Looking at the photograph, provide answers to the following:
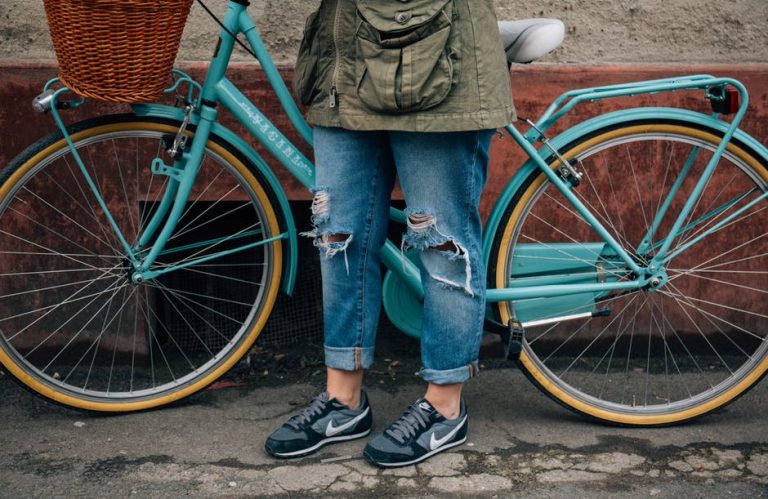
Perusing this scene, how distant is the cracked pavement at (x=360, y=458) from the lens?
2.69 metres

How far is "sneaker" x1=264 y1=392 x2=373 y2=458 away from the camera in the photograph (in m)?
2.86

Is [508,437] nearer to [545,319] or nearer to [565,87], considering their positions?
[545,319]

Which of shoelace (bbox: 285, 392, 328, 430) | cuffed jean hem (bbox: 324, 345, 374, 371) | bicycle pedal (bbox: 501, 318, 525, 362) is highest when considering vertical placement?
bicycle pedal (bbox: 501, 318, 525, 362)

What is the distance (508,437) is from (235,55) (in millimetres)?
1626

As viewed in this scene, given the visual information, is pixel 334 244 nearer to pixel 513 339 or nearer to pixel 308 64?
pixel 308 64

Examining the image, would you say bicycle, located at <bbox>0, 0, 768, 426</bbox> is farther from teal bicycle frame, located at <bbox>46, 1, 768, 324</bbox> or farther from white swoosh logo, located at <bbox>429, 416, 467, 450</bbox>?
white swoosh logo, located at <bbox>429, 416, 467, 450</bbox>

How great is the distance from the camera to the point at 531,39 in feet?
9.09

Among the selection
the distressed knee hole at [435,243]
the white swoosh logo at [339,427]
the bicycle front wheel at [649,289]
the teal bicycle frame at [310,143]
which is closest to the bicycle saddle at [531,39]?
the teal bicycle frame at [310,143]

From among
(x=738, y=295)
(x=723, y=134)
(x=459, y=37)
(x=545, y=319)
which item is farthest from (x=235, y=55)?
(x=738, y=295)

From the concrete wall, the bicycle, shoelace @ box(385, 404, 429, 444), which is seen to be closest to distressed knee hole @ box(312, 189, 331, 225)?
the bicycle

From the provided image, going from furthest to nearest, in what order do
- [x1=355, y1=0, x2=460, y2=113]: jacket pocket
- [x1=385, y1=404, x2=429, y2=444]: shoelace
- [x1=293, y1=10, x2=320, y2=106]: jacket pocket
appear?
[x1=385, y1=404, x2=429, y2=444]: shoelace < [x1=293, y1=10, x2=320, y2=106]: jacket pocket < [x1=355, y1=0, x2=460, y2=113]: jacket pocket

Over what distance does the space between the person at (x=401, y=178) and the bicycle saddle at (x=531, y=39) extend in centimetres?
19

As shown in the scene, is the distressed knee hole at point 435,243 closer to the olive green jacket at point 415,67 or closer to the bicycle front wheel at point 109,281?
the olive green jacket at point 415,67

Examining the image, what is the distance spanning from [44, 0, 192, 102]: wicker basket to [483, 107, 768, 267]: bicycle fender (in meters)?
1.09
